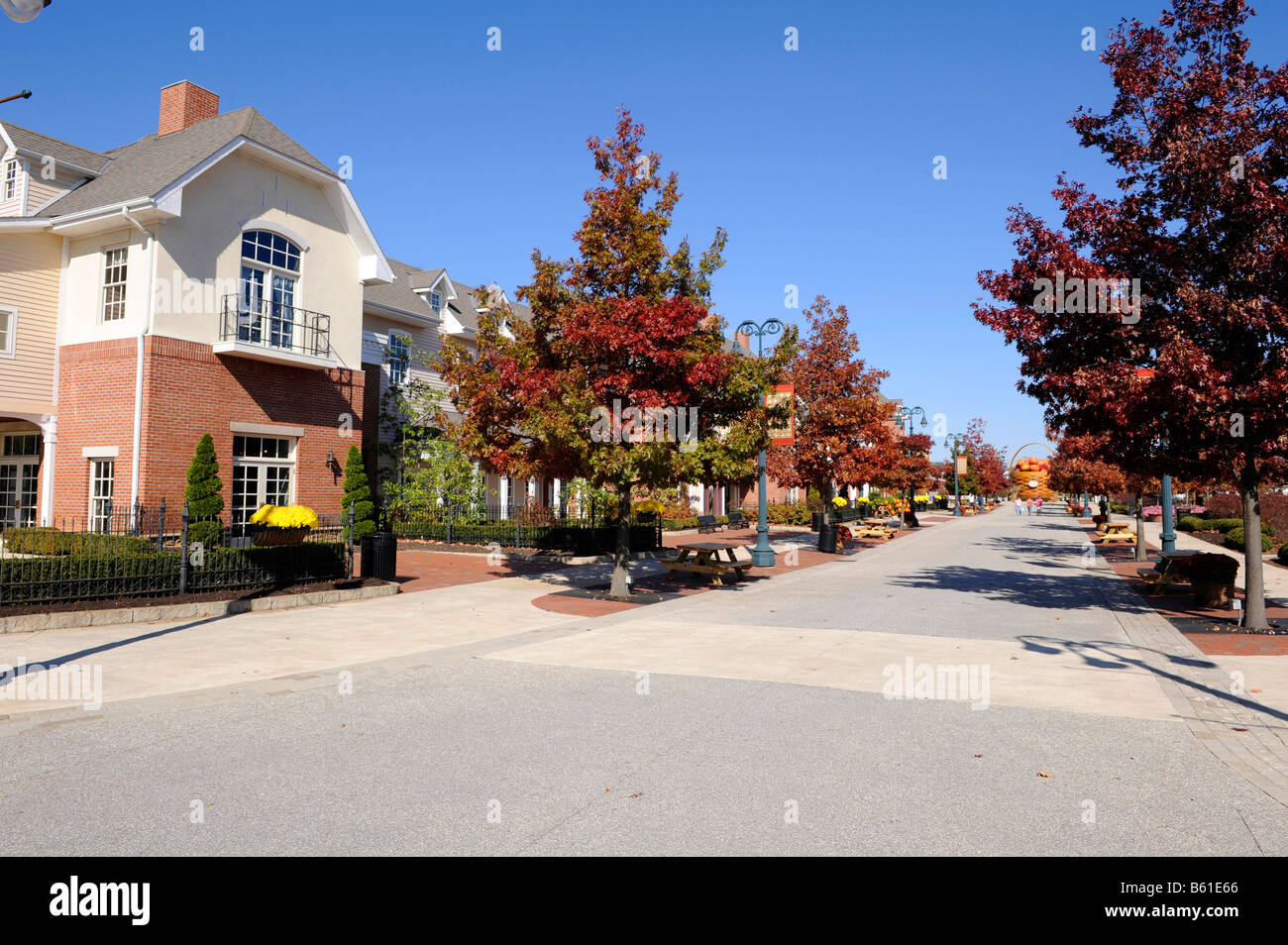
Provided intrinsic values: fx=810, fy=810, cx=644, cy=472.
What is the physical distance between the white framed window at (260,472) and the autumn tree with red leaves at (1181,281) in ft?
55.0

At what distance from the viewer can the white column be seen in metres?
18.9

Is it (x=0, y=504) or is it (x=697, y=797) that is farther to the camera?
(x=0, y=504)

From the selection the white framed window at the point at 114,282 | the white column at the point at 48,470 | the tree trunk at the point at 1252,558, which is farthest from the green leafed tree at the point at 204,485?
the tree trunk at the point at 1252,558

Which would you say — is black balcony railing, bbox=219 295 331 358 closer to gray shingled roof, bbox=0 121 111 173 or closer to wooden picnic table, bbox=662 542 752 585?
gray shingled roof, bbox=0 121 111 173

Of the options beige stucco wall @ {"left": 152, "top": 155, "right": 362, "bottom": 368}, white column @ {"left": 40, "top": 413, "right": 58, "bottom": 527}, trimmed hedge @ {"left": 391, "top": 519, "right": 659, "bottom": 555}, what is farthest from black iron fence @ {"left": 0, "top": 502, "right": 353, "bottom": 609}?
trimmed hedge @ {"left": 391, "top": 519, "right": 659, "bottom": 555}

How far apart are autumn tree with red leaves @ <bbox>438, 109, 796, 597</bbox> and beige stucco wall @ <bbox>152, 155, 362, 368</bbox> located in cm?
781

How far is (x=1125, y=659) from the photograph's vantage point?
30.1ft

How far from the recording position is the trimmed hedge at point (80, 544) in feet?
39.2

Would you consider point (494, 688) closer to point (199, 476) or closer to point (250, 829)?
point (250, 829)

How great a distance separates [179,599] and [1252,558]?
49.4ft

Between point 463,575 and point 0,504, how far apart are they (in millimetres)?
12798

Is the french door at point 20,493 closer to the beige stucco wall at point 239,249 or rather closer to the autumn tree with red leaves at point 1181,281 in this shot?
the beige stucco wall at point 239,249
